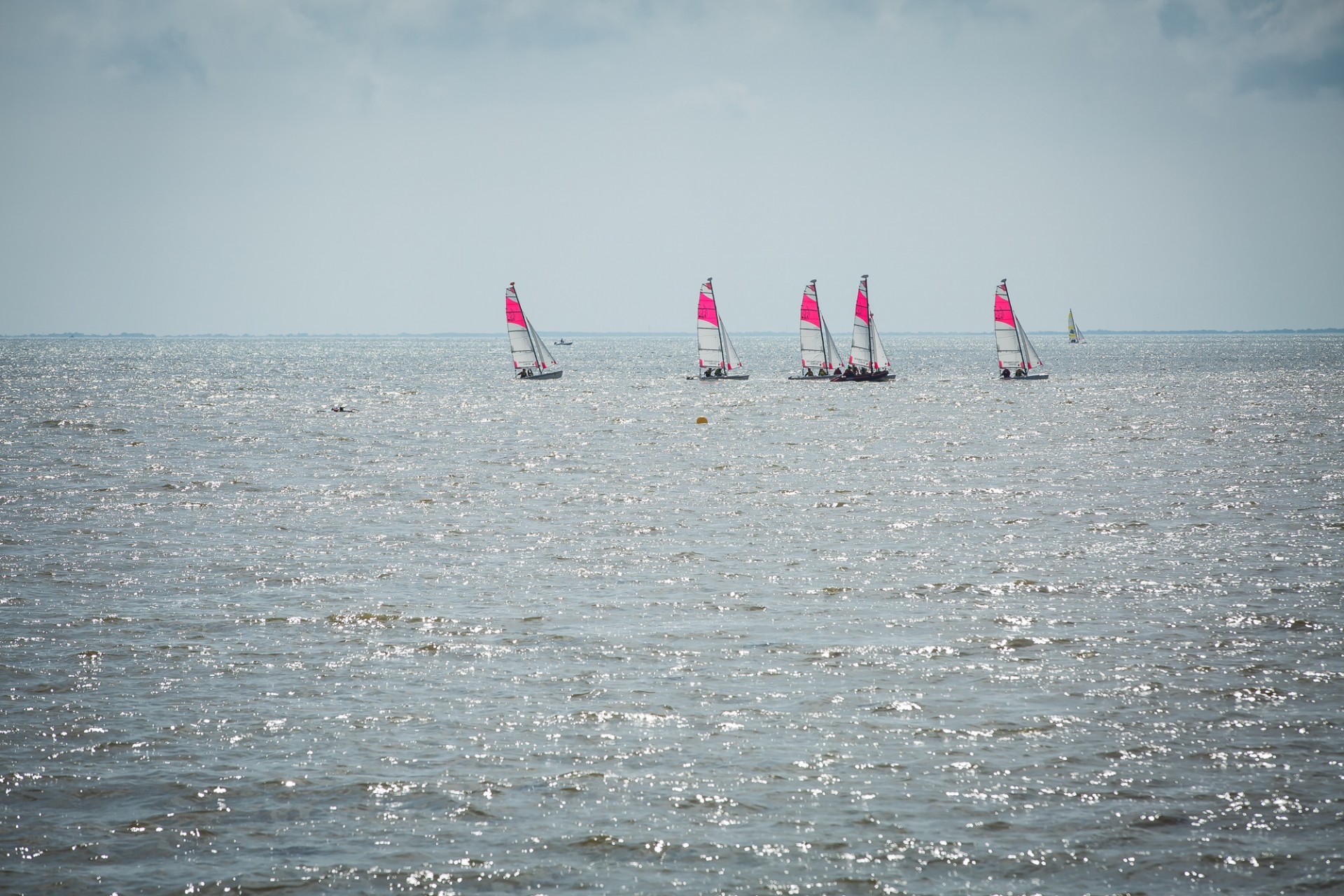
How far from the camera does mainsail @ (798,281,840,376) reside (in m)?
109

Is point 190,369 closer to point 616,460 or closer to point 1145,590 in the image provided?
point 616,460

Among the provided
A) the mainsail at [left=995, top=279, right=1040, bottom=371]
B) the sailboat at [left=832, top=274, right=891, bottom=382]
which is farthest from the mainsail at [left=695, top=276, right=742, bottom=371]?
the mainsail at [left=995, top=279, right=1040, bottom=371]

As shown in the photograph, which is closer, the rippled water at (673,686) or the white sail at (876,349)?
the rippled water at (673,686)

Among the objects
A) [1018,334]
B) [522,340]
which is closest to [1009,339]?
[1018,334]

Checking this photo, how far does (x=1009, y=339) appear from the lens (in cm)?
11962

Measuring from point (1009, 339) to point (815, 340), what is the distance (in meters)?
20.8

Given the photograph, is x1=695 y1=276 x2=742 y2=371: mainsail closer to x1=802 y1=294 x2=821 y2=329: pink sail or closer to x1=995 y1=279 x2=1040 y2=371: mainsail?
x1=802 y1=294 x2=821 y2=329: pink sail

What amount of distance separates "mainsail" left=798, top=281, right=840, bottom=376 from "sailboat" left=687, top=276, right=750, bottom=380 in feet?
23.7

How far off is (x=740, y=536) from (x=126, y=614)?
1544 cm

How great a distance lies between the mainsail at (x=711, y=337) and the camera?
360 feet

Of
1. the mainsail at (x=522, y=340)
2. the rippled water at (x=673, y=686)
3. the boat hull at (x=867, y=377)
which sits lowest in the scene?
the rippled water at (x=673, y=686)

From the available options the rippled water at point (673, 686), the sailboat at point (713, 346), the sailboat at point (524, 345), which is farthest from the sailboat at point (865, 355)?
the rippled water at point (673, 686)

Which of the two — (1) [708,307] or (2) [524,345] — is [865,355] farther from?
(2) [524,345]

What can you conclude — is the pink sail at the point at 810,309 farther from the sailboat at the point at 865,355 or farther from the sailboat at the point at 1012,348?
the sailboat at the point at 1012,348
